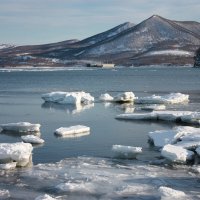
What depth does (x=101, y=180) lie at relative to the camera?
11.7m

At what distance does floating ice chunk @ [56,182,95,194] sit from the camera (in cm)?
1086

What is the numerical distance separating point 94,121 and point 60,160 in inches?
353

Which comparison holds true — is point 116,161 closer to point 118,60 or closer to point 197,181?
point 197,181

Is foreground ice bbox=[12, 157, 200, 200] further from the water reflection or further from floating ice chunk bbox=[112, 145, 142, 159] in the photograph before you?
the water reflection

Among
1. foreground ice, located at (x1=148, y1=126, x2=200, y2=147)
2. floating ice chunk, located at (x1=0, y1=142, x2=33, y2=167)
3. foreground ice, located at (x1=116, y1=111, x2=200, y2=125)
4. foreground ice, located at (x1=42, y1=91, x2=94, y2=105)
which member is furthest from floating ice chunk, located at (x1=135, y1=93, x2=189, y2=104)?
floating ice chunk, located at (x1=0, y1=142, x2=33, y2=167)

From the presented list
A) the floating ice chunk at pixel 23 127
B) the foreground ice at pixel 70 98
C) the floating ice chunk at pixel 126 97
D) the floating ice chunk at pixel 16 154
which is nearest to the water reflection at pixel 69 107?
the foreground ice at pixel 70 98

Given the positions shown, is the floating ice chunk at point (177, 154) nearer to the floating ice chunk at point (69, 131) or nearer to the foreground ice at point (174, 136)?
the foreground ice at point (174, 136)

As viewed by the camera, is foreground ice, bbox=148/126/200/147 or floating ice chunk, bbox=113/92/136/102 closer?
foreground ice, bbox=148/126/200/147

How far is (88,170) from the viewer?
503 inches

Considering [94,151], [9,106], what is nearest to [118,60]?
[9,106]

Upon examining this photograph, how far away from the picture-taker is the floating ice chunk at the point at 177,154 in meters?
13.5

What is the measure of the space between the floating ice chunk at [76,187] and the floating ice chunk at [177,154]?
3139 millimetres

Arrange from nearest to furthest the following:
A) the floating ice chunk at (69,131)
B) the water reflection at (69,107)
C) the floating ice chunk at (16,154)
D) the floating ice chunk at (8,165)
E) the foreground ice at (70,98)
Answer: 1. the floating ice chunk at (8,165)
2. the floating ice chunk at (16,154)
3. the floating ice chunk at (69,131)
4. the water reflection at (69,107)
5. the foreground ice at (70,98)

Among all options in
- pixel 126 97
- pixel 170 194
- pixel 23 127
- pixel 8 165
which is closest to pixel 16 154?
pixel 8 165
